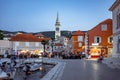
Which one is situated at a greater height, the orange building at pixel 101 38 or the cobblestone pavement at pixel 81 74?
the orange building at pixel 101 38

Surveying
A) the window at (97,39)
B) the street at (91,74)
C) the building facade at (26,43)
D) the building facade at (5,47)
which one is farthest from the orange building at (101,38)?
the street at (91,74)

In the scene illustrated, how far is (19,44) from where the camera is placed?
115125 mm

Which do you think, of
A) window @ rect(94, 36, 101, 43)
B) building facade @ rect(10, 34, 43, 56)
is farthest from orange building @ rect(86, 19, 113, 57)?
building facade @ rect(10, 34, 43, 56)

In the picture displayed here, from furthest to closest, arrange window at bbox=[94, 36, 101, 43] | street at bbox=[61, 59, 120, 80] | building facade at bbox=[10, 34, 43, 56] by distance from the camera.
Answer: building facade at bbox=[10, 34, 43, 56], window at bbox=[94, 36, 101, 43], street at bbox=[61, 59, 120, 80]

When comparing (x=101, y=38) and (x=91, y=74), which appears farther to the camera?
(x=101, y=38)

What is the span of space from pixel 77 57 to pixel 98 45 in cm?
957

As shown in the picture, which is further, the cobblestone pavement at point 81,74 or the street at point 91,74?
the cobblestone pavement at point 81,74

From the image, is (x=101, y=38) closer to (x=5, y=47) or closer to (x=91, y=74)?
(x=5, y=47)

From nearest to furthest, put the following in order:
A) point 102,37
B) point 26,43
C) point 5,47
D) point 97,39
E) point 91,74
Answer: point 91,74
point 102,37
point 97,39
point 5,47
point 26,43

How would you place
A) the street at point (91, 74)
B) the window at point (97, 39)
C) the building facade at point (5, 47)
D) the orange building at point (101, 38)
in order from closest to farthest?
A: the street at point (91, 74) < the orange building at point (101, 38) < the window at point (97, 39) < the building facade at point (5, 47)

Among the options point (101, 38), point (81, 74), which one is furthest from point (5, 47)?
point (81, 74)

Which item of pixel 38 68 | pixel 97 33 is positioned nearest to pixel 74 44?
pixel 97 33

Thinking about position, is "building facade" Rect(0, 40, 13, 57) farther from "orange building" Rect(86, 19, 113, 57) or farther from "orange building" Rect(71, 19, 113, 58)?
"orange building" Rect(86, 19, 113, 57)

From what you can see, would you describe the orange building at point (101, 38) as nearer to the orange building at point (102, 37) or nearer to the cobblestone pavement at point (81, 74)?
the orange building at point (102, 37)
